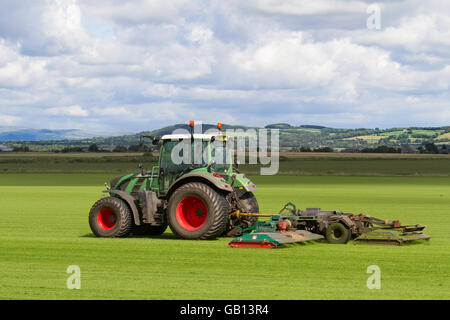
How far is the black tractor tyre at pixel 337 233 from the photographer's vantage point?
51.0ft

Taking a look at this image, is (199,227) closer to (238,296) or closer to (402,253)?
(402,253)

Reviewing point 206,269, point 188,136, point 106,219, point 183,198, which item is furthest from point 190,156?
point 206,269

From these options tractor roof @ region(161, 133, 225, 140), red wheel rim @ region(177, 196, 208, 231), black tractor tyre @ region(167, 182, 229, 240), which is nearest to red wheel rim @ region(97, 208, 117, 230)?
black tractor tyre @ region(167, 182, 229, 240)

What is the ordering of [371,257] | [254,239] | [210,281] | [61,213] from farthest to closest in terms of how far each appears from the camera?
1. [61,213]
2. [254,239]
3. [371,257]
4. [210,281]

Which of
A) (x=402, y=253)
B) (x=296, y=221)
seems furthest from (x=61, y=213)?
(x=402, y=253)

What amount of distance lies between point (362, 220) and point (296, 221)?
1.54 metres

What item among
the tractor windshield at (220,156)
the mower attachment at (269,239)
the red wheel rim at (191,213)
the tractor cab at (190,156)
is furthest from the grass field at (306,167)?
the mower attachment at (269,239)

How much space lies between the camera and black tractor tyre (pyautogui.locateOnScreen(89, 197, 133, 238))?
54.9 ft

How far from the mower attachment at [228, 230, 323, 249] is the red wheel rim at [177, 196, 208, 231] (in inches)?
50.4

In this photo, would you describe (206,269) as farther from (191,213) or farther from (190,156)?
(190,156)

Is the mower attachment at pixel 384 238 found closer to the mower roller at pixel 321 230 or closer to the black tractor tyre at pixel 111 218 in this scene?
the mower roller at pixel 321 230

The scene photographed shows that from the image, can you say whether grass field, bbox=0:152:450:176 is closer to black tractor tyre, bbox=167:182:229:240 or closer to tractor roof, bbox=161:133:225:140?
tractor roof, bbox=161:133:225:140
